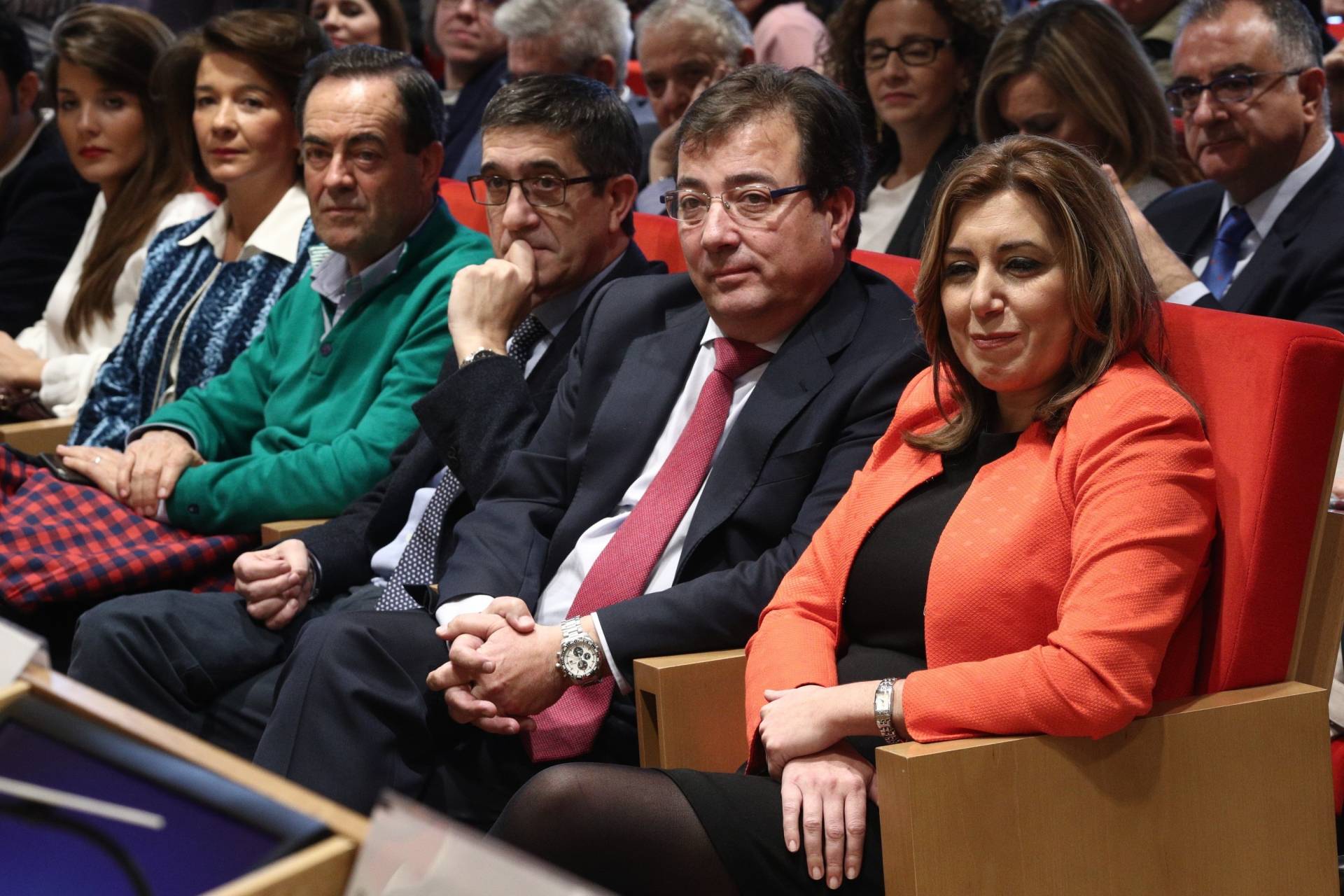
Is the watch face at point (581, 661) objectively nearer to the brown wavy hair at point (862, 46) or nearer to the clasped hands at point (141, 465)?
the clasped hands at point (141, 465)

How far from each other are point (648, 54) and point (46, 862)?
334cm

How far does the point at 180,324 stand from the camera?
10.3ft

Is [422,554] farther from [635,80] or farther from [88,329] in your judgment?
[635,80]

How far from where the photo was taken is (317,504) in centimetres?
258

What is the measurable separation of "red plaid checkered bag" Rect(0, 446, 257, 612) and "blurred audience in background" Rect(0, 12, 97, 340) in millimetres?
1275

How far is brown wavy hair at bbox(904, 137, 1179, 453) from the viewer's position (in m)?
1.62

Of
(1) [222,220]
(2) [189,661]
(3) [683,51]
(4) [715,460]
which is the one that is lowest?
(2) [189,661]

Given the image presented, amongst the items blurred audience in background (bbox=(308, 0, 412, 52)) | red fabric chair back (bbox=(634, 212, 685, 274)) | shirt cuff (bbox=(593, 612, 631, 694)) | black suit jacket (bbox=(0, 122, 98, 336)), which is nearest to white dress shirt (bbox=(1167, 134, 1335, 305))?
red fabric chair back (bbox=(634, 212, 685, 274))

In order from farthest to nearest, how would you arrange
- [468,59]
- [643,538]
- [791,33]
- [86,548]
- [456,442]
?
[468,59], [791,33], [86,548], [456,442], [643,538]

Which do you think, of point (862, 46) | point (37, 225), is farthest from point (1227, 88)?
point (37, 225)

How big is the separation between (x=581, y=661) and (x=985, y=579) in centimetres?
56

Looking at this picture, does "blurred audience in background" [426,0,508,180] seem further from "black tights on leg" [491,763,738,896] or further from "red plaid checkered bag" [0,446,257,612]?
"black tights on leg" [491,763,738,896]

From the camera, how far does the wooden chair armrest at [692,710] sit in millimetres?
1774

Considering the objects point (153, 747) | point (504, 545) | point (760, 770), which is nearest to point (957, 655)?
point (760, 770)
